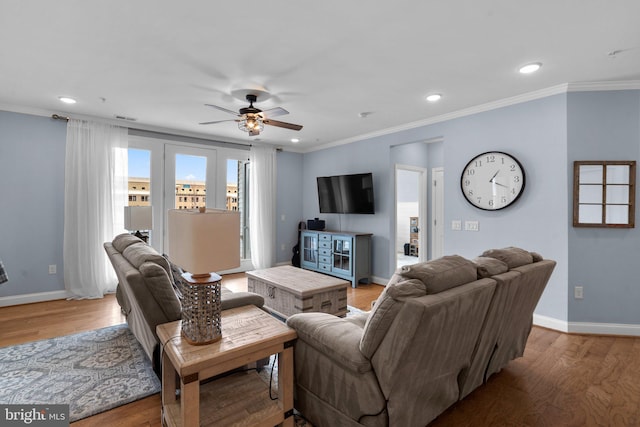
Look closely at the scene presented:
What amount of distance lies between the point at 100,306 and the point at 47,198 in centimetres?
159

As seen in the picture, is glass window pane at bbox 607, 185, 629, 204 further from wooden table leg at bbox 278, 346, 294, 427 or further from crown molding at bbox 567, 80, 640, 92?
wooden table leg at bbox 278, 346, 294, 427

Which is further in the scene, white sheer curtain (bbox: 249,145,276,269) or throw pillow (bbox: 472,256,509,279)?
white sheer curtain (bbox: 249,145,276,269)

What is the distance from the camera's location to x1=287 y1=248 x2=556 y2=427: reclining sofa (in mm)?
1419

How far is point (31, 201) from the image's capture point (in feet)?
13.1

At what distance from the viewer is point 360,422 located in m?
1.51

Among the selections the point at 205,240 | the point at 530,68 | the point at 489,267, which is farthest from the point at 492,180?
the point at 205,240

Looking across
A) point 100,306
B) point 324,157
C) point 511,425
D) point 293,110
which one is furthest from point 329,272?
point 511,425

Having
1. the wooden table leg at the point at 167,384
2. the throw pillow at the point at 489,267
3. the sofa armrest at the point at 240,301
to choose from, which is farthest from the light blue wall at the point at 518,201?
the wooden table leg at the point at 167,384

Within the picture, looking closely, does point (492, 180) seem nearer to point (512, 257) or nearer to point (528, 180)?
point (528, 180)

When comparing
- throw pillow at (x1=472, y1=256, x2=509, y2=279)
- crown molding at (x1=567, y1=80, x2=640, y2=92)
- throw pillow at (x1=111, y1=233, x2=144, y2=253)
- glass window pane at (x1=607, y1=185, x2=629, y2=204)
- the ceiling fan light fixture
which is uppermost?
crown molding at (x1=567, y1=80, x2=640, y2=92)

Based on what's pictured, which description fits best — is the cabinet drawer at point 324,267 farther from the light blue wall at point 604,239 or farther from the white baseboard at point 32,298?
the white baseboard at point 32,298

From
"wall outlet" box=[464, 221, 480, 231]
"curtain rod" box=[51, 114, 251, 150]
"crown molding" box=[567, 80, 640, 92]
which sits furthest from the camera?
"curtain rod" box=[51, 114, 251, 150]

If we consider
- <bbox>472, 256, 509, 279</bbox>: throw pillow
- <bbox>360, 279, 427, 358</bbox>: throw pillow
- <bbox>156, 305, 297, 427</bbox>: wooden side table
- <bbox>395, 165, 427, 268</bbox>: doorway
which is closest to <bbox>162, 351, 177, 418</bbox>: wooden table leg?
<bbox>156, 305, 297, 427</bbox>: wooden side table

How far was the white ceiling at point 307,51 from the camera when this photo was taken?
198cm
